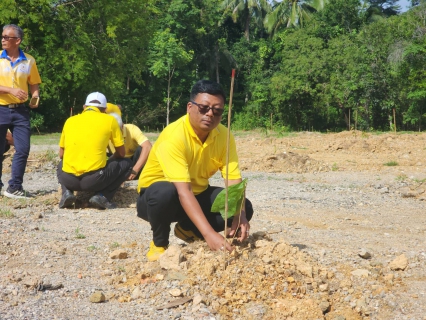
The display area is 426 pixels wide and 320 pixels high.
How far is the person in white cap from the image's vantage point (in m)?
6.81

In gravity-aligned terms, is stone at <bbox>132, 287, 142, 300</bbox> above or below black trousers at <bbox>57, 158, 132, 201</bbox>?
below

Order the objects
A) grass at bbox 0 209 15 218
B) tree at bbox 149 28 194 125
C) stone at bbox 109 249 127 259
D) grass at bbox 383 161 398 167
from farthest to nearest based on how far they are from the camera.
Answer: tree at bbox 149 28 194 125
grass at bbox 383 161 398 167
grass at bbox 0 209 15 218
stone at bbox 109 249 127 259

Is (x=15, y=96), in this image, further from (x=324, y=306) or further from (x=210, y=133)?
(x=324, y=306)

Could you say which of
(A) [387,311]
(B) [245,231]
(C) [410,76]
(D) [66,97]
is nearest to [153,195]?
(B) [245,231]

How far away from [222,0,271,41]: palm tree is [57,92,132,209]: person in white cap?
4086 cm

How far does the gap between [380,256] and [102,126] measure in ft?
10.8

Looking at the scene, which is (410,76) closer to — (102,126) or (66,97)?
(66,97)

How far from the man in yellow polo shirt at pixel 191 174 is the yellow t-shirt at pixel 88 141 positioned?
7.33ft

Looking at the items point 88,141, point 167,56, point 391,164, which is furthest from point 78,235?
point 167,56

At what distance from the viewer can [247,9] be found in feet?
162

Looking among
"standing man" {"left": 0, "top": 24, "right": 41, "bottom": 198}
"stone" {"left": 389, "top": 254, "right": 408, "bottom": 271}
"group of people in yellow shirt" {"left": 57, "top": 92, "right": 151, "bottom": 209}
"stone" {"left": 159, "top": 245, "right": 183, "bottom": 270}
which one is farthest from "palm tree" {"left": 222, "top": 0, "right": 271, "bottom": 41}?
"stone" {"left": 159, "top": 245, "right": 183, "bottom": 270}

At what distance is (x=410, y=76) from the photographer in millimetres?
32000

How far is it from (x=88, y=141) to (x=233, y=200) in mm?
3034

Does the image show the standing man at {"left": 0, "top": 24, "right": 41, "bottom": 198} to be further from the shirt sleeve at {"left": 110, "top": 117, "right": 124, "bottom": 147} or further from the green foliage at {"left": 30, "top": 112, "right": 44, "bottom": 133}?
the green foliage at {"left": 30, "top": 112, "right": 44, "bottom": 133}
